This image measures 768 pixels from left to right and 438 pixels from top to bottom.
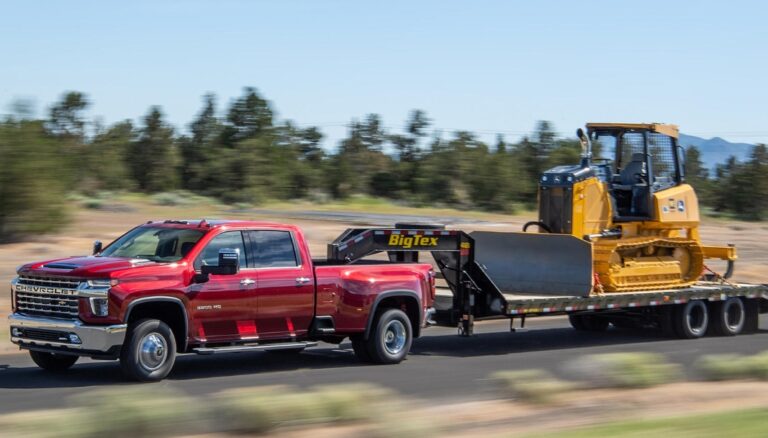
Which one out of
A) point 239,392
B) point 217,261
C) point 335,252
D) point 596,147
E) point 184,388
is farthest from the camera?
point 596,147

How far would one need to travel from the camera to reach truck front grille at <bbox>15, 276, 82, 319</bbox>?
11883mm

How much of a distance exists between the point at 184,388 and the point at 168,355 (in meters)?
0.48

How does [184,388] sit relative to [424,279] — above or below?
below

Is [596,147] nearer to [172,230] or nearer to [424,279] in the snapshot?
[424,279]

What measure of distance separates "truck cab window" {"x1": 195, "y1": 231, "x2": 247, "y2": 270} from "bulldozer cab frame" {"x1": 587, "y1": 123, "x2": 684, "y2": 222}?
7810 mm

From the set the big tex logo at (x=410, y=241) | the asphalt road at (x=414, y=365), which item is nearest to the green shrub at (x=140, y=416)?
the asphalt road at (x=414, y=365)

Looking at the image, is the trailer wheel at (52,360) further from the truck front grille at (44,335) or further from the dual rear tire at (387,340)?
the dual rear tire at (387,340)

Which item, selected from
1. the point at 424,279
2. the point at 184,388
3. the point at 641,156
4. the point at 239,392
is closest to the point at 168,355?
the point at 184,388

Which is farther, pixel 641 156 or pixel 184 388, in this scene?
pixel 641 156

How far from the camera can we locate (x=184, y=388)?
11.9 meters

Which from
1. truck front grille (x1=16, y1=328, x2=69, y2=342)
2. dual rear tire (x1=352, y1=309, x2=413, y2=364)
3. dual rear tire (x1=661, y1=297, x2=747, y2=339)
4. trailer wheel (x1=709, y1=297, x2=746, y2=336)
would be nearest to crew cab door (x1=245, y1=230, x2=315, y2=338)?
dual rear tire (x1=352, y1=309, x2=413, y2=364)

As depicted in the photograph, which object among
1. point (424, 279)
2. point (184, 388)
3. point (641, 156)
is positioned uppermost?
point (641, 156)

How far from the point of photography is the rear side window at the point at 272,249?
526 inches

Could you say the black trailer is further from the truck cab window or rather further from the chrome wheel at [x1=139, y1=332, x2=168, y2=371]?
the chrome wheel at [x1=139, y1=332, x2=168, y2=371]
